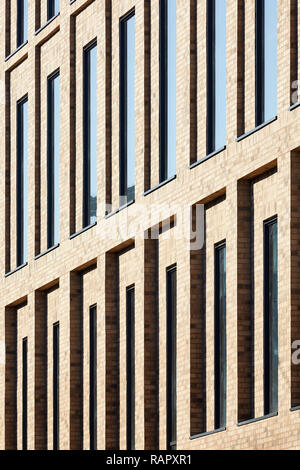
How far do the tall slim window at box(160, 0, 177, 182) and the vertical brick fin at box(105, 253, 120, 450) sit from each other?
2.99 metres

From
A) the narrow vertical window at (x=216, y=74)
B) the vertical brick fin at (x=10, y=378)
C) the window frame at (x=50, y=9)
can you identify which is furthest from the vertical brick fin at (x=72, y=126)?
the narrow vertical window at (x=216, y=74)

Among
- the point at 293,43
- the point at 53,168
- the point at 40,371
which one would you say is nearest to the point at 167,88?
the point at 293,43

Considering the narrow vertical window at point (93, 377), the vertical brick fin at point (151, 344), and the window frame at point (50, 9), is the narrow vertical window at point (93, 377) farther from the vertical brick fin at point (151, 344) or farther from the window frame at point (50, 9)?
the window frame at point (50, 9)

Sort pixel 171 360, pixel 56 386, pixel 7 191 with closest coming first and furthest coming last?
pixel 171 360 → pixel 56 386 → pixel 7 191

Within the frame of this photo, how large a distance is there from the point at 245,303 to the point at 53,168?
1097cm

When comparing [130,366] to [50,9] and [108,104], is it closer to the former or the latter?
[108,104]

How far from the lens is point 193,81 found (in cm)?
3341

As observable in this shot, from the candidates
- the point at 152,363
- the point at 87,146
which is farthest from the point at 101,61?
the point at 152,363

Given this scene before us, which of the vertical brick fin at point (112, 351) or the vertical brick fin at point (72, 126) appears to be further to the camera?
the vertical brick fin at point (72, 126)

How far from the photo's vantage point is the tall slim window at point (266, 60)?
30.4 metres

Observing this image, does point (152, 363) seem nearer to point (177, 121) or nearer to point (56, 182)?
point (177, 121)

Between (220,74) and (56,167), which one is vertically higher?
(56,167)
